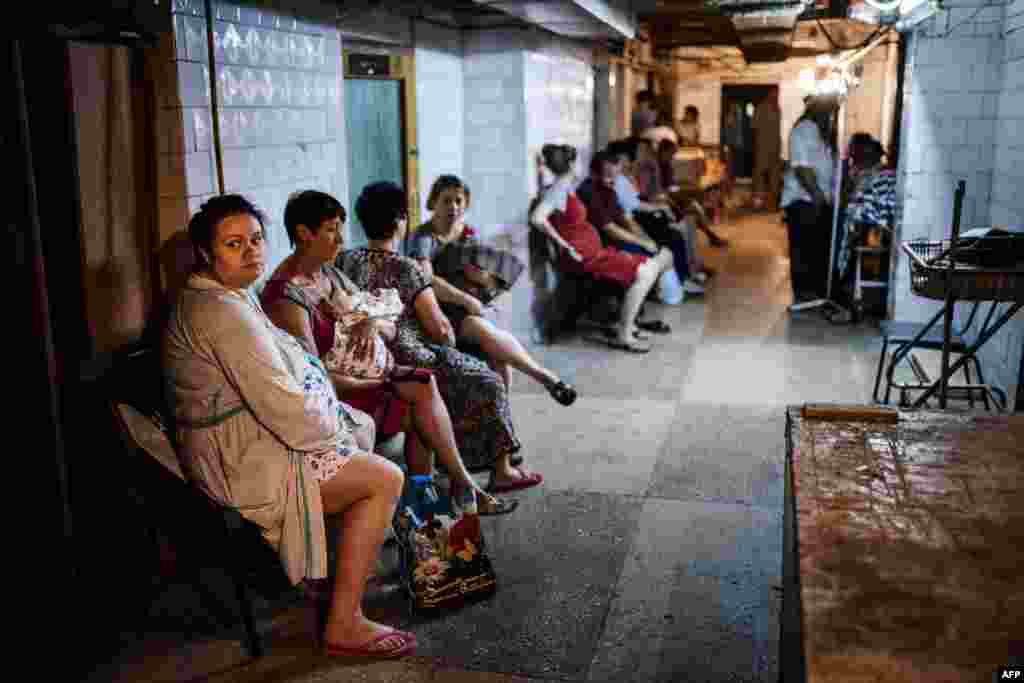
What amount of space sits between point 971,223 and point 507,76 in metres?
3.46

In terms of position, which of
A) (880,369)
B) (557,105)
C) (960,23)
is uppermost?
(960,23)

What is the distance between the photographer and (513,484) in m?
4.76

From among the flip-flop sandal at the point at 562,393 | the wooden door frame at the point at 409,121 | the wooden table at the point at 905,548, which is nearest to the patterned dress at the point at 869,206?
the wooden door frame at the point at 409,121

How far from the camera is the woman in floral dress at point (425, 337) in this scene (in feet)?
14.6

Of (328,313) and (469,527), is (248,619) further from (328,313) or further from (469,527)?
(328,313)

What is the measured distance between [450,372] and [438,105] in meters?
2.92

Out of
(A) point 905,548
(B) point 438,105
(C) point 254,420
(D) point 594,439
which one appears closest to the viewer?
(A) point 905,548

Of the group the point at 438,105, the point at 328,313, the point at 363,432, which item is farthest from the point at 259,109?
the point at 438,105

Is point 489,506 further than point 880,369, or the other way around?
point 880,369

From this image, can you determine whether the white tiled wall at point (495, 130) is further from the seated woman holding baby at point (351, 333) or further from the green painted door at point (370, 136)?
the seated woman holding baby at point (351, 333)

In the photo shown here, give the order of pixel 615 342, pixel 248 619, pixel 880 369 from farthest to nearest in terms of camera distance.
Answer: pixel 615 342 < pixel 880 369 < pixel 248 619

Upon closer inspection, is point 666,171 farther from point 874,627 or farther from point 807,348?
point 874,627

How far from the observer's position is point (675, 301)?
9141 mm

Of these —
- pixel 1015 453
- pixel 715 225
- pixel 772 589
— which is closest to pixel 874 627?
pixel 1015 453
